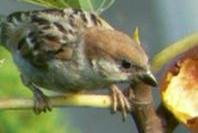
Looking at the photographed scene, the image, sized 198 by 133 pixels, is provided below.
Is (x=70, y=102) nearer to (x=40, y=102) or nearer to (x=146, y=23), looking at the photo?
(x=40, y=102)

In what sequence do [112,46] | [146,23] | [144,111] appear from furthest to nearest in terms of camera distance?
[146,23] → [112,46] → [144,111]

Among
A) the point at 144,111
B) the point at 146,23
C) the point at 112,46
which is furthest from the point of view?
the point at 146,23

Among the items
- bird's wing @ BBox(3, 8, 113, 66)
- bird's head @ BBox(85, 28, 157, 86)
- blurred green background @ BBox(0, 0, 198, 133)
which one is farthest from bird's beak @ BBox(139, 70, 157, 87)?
blurred green background @ BBox(0, 0, 198, 133)

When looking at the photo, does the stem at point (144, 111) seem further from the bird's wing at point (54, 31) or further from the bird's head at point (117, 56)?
the bird's wing at point (54, 31)

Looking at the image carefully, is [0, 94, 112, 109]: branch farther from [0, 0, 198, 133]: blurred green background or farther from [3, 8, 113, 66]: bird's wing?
[0, 0, 198, 133]: blurred green background

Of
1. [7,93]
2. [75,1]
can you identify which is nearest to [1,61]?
[7,93]

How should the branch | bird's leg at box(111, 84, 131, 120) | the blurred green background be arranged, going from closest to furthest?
the branch → bird's leg at box(111, 84, 131, 120) → the blurred green background

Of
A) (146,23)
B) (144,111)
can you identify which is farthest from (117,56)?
(146,23)
